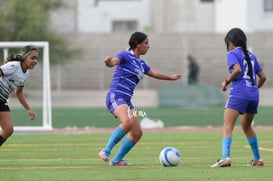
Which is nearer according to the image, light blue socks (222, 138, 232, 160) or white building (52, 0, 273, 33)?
light blue socks (222, 138, 232, 160)

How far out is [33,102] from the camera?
40.4m

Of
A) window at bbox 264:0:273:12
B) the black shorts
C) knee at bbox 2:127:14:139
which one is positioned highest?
the black shorts

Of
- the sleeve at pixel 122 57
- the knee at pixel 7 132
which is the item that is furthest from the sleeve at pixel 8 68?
the sleeve at pixel 122 57

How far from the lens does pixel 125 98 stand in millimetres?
15758

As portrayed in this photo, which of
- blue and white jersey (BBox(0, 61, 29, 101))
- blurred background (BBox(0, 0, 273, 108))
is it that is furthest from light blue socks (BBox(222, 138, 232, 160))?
blurred background (BBox(0, 0, 273, 108))

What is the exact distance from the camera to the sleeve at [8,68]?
16.0 meters

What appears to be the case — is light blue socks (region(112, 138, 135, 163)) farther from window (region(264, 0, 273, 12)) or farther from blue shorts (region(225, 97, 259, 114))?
window (region(264, 0, 273, 12))

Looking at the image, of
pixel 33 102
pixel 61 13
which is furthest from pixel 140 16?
pixel 33 102

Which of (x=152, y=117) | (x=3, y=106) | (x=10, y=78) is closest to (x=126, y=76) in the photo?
(x=10, y=78)

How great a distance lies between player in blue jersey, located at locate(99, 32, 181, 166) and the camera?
51.0ft

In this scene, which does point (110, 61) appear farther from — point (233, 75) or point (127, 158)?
point (127, 158)

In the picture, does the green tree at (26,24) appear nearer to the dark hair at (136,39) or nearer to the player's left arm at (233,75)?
the dark hair at (136,39)

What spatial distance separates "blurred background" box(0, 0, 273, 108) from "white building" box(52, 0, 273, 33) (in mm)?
84

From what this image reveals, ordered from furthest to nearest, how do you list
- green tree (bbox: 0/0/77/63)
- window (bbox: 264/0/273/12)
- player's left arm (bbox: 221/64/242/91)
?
1. window (bbox: 264/0/273/12)
2. green tree (bbox: 0/0/77/63)
3. player's left arm (bbox: 221/64/242/91)
